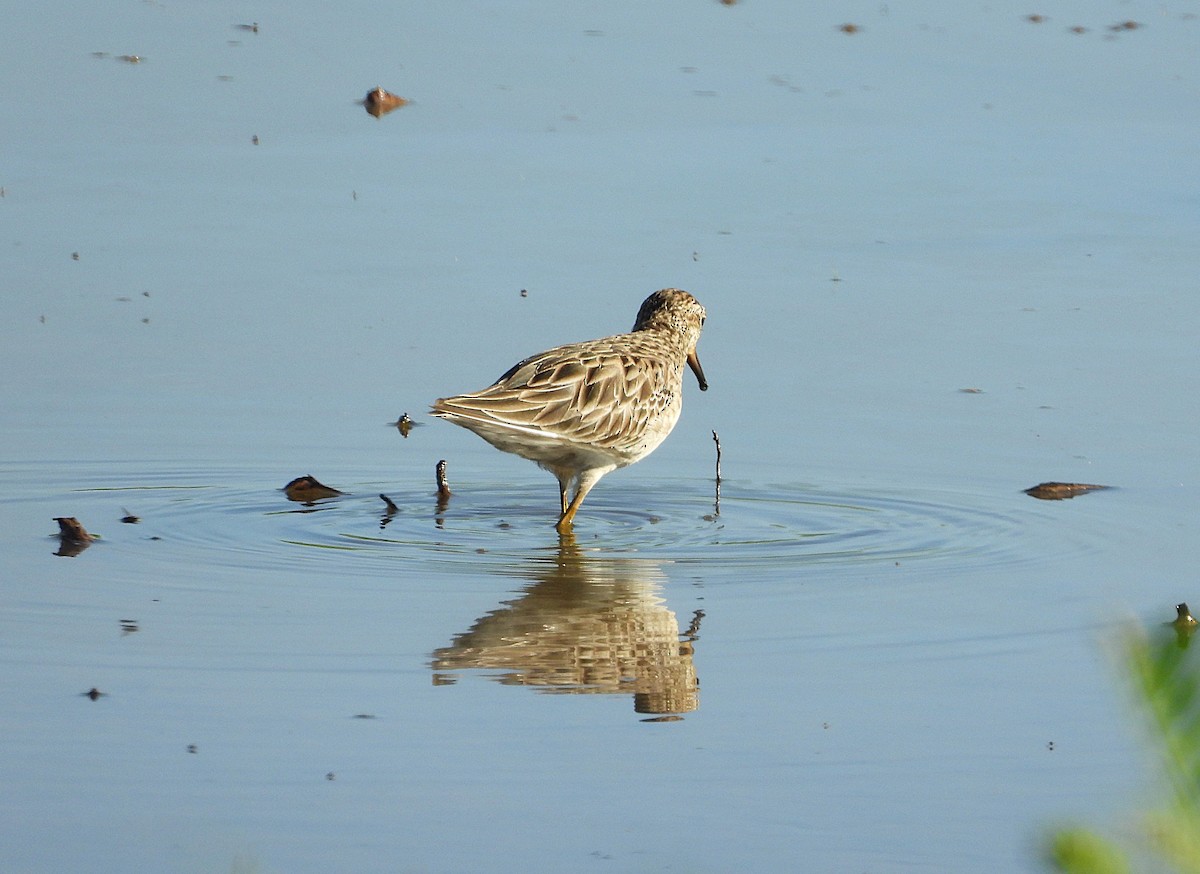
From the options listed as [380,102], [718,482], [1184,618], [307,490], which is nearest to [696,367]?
[718,482]

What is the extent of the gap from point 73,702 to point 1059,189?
350 inches

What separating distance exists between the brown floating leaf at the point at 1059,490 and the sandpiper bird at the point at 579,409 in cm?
158

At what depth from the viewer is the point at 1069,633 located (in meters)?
6.30

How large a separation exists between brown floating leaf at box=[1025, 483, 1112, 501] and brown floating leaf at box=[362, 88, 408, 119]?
23.6ft

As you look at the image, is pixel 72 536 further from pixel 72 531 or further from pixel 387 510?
pixel 387 510

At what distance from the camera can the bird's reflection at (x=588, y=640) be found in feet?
18.6

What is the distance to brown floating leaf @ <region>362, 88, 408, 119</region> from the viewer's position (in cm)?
1401

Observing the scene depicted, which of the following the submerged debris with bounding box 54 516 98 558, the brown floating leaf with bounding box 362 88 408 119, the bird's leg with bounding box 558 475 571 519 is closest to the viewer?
the submerged debris with bounding box 54 516 98 558

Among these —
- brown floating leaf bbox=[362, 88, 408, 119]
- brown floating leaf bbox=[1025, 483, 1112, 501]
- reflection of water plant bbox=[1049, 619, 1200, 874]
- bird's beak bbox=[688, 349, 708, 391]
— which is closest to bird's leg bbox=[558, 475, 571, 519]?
bird's beak bbox=[688, 349, 708, 391]

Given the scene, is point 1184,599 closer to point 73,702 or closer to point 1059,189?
point 73,702

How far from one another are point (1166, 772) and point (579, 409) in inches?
255

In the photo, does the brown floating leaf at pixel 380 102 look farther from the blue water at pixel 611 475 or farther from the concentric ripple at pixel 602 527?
the concentric ripple at pixel 602 527

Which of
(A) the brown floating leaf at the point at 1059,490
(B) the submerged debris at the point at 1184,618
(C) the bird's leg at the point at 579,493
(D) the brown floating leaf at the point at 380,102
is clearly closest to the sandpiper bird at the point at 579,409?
(C) the bird's leg at the point at 579,493

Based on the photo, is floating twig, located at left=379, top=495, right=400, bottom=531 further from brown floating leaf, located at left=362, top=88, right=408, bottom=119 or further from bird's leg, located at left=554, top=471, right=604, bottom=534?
brown floating leaf, located at left=362, top=88, right=408, bottom=119
